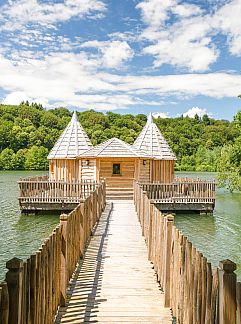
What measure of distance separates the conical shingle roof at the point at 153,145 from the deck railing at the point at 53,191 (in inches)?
315

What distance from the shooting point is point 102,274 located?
7.65 m

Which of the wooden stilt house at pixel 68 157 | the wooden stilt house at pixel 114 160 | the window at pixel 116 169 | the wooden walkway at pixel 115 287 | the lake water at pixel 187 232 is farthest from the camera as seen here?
the wooden stilt house at pixel 68 157

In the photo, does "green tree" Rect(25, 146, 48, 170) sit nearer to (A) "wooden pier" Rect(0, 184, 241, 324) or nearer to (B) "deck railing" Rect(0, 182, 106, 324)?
(A) "wooden pier" Rect(0, 184, 241, 324)

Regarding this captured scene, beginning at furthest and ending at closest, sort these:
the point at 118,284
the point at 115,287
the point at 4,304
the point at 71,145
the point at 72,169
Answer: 1. the point at 71,145
2. the point at 72,169
3. the point at 118,284
4. the point at 115,287
5. the point at 4,304

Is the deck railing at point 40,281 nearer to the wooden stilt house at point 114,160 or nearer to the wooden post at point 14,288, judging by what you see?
the wooden post at point 14,288

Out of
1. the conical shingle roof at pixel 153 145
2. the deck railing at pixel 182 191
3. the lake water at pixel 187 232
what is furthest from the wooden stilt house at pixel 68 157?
the deck railing at pixel 182 191

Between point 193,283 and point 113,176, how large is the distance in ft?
76.2

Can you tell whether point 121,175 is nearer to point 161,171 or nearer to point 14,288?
point 161,171

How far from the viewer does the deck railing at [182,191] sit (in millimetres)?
22938

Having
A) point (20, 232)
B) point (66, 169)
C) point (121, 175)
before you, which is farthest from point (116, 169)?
point (20, 232)

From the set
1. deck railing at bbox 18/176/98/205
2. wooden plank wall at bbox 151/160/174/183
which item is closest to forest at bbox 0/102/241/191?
wooden plank wall at bbox 151/160/174/183

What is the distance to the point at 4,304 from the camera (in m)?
3.00

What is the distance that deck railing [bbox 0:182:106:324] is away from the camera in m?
3.20

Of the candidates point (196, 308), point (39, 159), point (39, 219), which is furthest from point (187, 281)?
point (39, 159)
